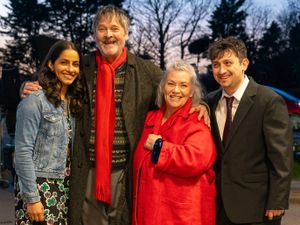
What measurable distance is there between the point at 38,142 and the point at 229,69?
130 centimetres

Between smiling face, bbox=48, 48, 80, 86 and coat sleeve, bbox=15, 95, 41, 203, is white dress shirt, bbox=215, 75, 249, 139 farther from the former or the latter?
coat sleeve, bbox=15, 95, 41, 203

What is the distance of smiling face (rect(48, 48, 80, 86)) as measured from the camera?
297 cm

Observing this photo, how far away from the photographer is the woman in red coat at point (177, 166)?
2.88 m

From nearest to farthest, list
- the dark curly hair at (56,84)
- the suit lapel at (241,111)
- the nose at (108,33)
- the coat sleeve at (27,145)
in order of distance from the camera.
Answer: the coat sleeve at (27,145)
the dark curly hair at (56,84)
the suit lapel at (241,111)
the nose at (108,33)

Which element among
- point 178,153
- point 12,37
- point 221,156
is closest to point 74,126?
point 178,153

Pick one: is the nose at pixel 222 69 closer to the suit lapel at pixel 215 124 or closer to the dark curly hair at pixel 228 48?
the dark curly hair at pixel 228 48

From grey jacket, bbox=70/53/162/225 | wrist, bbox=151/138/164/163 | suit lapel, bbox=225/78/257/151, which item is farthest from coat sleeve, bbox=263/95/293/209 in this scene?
grey jacket, bbox=70/53/162/225

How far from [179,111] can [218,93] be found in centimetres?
46

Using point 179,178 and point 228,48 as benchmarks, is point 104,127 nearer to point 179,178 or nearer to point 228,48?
point 179,178

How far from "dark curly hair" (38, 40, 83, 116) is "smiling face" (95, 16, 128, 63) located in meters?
0.23

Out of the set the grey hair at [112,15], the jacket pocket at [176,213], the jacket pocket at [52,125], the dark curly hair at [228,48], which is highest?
the grey hair at [112,15]

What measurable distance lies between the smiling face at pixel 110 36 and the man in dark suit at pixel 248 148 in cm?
63

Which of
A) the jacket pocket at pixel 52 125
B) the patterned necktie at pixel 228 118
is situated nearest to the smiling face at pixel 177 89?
the patterned necktie at pixel 228 118

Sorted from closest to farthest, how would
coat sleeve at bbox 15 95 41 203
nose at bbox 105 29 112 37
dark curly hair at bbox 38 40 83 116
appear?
coat sleeve at bbox 15 95 41 203 < dark curly hair at bbox 38 40 83 116 < nose at bbox 105 29 112 37
